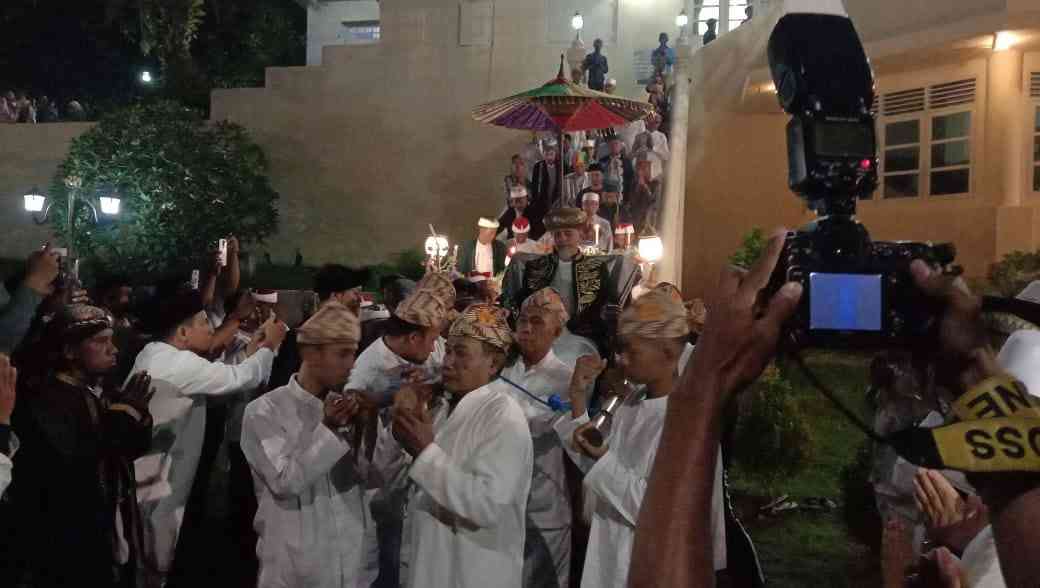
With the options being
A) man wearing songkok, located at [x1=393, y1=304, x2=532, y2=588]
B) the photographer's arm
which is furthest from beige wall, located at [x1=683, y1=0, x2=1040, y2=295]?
the photographer's arm

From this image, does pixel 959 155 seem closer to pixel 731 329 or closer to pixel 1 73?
pixel 731 329

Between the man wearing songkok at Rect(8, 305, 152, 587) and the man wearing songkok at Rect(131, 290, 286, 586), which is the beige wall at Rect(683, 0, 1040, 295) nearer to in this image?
the man wearing songkok at Rect(131, 290, 286, 586)

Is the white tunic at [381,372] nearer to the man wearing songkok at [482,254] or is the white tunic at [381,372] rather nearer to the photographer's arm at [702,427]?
the photographer's arm at [702,427]

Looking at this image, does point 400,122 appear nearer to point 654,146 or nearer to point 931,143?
point 654,146

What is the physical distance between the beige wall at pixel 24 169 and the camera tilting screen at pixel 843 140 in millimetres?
23288

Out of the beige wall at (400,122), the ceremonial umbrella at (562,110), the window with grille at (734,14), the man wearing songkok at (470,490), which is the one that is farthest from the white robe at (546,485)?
the window with grille at (734,14)

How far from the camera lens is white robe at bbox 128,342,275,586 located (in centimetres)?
571

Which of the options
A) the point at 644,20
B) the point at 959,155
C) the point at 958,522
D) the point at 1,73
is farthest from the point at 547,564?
the point at 1,73

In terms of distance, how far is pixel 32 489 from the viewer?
4777 mm

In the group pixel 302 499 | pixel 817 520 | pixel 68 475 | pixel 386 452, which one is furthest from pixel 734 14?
pixel 68 475

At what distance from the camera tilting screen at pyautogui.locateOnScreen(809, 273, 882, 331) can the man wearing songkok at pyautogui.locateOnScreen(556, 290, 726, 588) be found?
8.48 ft

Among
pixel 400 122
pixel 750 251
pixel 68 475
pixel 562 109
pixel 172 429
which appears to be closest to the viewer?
pixel 68 475

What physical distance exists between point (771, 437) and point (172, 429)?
4.88 m

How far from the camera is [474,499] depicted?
4.04 metres
